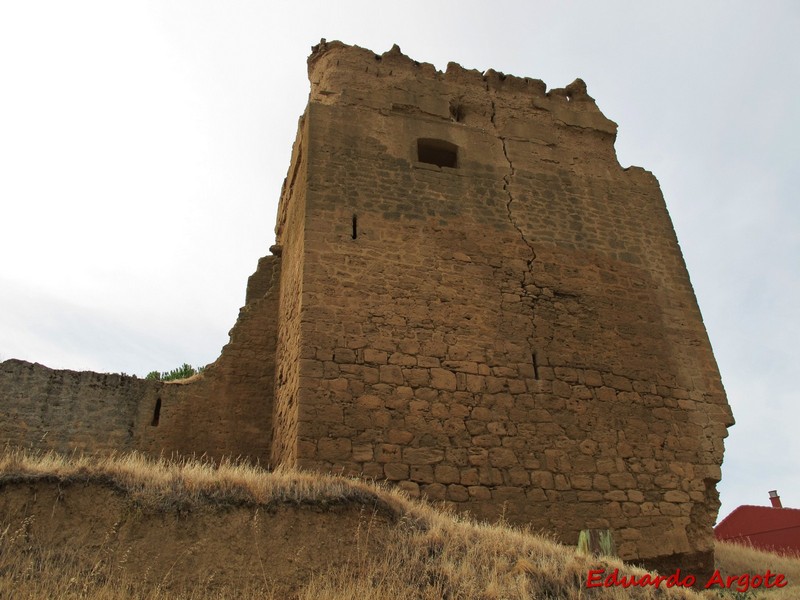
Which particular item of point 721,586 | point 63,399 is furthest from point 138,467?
point 721,586

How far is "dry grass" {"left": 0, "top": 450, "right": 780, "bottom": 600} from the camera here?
4.65 m

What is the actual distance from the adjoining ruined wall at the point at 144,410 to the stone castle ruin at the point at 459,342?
2 cm

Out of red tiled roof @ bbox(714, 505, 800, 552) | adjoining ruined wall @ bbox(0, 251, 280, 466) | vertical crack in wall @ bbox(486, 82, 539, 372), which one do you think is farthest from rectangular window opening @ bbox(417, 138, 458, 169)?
red tiled roof @ bbox(714, 505, 800, 552)

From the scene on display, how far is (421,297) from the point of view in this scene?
27.3 ft

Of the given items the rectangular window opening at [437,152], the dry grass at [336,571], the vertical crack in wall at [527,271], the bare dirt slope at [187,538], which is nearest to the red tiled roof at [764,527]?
the vertical crack in wall at [527,271]

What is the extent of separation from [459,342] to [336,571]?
3.61m

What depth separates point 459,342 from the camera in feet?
26.8

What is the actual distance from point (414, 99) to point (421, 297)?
3.38 meters

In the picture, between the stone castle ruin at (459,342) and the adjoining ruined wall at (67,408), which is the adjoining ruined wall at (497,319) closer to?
the stone castle ruin at (459,342)

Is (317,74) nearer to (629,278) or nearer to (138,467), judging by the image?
(629,278)

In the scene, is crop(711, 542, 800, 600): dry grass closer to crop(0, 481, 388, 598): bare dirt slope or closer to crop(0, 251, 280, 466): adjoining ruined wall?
crop(0, 481, 388, 598): bare dirt slope

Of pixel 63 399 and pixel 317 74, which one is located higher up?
pixel 317 74

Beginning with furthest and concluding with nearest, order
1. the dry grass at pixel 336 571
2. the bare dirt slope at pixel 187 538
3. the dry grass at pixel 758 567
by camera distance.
→ the dry grass at pixel 758 567 < the bare dirt slope at pixel 187 538 < the dry grass at pixel 336 571

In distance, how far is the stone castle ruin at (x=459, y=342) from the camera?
24.8 ft
